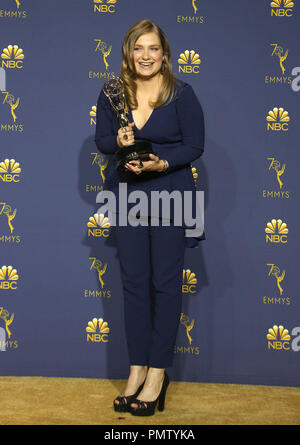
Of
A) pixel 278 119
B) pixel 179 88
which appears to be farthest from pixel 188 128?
pixel 278 119

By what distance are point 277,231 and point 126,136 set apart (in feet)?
2.71

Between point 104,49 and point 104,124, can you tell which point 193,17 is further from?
point 104,124

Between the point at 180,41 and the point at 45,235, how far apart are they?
3.22ft

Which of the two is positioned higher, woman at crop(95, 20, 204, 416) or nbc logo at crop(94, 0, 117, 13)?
nbc logo at crop(94, 0, 117, 13)

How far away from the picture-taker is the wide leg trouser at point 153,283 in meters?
2.00

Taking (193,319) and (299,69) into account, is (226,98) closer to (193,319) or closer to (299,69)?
(299,69)

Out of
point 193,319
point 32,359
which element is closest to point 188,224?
point 193,319

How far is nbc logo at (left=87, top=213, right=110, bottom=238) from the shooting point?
243 cm

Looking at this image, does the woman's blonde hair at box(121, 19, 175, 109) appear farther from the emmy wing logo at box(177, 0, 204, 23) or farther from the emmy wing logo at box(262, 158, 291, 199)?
the emmy wing logo at box(262, 158, 291, 199)

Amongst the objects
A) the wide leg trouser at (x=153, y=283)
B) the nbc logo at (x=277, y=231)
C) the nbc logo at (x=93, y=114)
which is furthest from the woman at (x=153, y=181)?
the nbc logo at (x=277, y=231)

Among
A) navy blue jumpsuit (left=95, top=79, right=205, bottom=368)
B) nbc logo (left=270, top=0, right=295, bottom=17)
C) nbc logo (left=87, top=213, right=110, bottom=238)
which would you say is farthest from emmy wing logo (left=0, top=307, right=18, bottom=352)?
nbc logo (left=270, top=0, right=295, bottom=17)

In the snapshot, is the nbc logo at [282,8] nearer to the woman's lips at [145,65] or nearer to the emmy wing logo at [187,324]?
the woman's lips at [145,65]

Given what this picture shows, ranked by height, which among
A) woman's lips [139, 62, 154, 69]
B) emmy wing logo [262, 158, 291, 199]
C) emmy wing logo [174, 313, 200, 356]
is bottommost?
emmy wing logo [174, 313, 200, 356]

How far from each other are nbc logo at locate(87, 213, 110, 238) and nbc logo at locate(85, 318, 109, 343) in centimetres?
37
